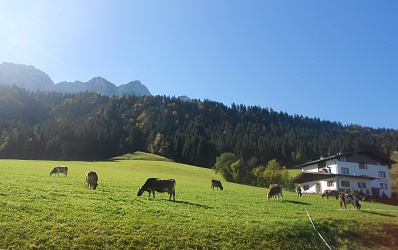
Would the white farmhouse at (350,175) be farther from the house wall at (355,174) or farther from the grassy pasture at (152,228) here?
the grassy pasture at (152,228)

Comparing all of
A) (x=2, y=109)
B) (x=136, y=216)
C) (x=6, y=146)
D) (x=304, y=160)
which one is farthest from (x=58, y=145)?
(x=136, y=216)

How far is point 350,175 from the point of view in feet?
255

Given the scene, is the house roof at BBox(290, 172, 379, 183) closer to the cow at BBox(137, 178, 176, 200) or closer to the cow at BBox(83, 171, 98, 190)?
the cow at BBox(137, 178, 176, 200)

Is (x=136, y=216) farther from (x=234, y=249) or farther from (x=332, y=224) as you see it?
(x=332, y=224)

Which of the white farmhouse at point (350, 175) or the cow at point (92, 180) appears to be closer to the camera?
the cow at point (92, 180)

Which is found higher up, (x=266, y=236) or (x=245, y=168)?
(x=245, y=168)

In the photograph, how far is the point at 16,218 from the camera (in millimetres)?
16469

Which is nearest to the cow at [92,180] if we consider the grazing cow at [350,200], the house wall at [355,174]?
the grazing cow at [350,200]

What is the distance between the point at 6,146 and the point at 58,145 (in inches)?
746

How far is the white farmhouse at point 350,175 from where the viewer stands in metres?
78.1

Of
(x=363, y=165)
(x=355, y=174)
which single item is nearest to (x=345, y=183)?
(x=355, y=174)

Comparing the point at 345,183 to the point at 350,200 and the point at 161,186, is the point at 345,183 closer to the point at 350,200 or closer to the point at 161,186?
the point at 350,200

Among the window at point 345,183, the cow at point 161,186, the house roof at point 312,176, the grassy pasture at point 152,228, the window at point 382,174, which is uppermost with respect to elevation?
the window at point 382,174

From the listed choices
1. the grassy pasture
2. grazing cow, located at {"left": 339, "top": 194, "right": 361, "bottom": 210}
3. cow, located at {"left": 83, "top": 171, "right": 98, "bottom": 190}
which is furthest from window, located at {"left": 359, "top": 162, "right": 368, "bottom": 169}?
cow, located at {"left": 83, "top": 171, "right": 98, "bottom": 190}
